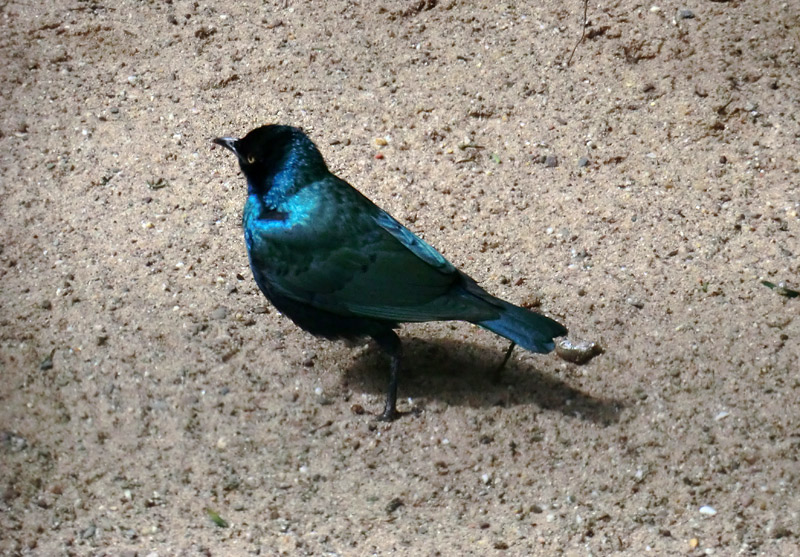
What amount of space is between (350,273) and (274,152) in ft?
2.05

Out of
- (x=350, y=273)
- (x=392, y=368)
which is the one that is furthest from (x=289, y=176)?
(x=392, y=368)

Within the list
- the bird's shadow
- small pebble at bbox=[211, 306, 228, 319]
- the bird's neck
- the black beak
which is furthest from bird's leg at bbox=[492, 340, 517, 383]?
the black beak

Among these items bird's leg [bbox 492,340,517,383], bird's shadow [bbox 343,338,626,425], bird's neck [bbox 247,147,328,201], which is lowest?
bird's shadow [bbox 343,338,626,425]

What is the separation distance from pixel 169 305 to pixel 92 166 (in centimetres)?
124

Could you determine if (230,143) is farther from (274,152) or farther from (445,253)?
(445,253)

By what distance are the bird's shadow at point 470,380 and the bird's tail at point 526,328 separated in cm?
35

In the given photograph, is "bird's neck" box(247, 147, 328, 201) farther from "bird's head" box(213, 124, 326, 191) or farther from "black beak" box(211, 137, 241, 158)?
"black beak" box(211, 137, 241, 158)

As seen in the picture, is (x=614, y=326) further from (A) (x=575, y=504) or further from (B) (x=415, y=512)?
(B) (x=415, y=512)

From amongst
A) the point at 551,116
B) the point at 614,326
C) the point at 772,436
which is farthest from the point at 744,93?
the point at 772,436

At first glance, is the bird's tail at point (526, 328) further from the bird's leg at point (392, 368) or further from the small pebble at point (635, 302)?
the small pebble at point (635, 302)

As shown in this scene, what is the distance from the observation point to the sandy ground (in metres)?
3.54

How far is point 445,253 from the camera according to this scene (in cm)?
480

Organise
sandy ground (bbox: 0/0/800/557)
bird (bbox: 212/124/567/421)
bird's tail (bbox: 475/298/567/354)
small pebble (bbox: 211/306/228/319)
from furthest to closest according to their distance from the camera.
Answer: small pebble (bbox: 211/306/228/319)
bird (bbox: 212/124/567/421)
bird's tail (bbox: 475/298/567/354)
sandy ground (bbox: 0/0/800/557)

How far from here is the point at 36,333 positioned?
13.9ft
